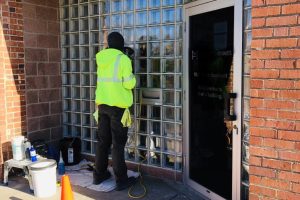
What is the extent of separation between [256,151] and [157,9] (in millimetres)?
3051

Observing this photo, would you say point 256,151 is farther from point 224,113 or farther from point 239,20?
point 239,20

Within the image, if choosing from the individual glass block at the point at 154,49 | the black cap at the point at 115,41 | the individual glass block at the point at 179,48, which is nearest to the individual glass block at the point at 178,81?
the individual glass block at the point at 179,48

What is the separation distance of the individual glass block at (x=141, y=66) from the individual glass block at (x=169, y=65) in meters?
0.37

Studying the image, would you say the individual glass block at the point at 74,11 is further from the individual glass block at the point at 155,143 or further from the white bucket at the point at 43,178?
the white bucket at the point at 43,178

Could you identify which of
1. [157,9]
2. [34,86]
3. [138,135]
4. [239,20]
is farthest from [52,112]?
[239,20]

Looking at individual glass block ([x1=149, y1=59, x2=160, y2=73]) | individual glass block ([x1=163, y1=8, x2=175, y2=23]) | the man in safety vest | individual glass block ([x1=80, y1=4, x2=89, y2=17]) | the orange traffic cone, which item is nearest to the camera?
the orange traffic cone

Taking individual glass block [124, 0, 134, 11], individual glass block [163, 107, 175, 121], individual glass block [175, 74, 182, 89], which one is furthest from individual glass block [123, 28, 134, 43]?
individual glass block [163, 107, 175, 121]

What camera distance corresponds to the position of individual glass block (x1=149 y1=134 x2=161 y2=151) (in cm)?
565

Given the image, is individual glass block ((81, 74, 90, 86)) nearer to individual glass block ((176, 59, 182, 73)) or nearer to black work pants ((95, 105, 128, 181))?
black work pants ((95, 105, 128, 181))

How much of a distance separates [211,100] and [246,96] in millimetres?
661

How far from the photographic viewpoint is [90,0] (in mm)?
6223

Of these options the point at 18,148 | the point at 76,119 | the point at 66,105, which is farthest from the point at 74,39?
the point at 18,148

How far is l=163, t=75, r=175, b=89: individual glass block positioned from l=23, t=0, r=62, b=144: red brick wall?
237 cm

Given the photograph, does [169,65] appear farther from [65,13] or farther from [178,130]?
[65,13]
